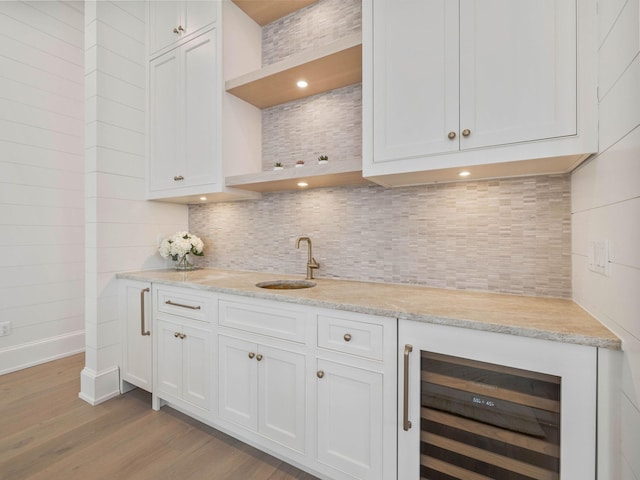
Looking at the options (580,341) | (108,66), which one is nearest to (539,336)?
(580,341)

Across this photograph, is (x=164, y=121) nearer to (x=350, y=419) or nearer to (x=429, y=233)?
(x=429, y=233)

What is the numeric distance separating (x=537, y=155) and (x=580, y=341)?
2.12ft

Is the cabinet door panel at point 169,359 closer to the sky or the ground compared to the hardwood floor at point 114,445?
closer to the sky

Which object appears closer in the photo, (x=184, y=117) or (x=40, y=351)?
(x=184, y=117)

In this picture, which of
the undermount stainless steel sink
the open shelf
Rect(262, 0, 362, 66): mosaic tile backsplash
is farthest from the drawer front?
Rect(262, 0, 362, 66): mosaic tile backsplash

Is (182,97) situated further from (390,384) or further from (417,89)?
(390,384)

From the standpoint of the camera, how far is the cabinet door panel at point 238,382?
1.55 metres

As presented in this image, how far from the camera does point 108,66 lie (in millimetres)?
2174

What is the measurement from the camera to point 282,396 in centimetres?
146

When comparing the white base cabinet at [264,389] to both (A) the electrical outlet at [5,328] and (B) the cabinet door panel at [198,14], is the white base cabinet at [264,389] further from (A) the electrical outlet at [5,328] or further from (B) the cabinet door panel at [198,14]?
(A) the electrical outlet at [5,328]

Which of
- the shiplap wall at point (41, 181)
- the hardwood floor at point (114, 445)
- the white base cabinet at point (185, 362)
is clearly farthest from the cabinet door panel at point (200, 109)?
the shiplap wall at point (41, 181)

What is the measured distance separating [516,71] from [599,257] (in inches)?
28.3

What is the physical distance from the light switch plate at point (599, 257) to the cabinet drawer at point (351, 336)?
2.42 feet

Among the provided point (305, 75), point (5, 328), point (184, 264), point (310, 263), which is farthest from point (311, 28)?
point (5, 328)
